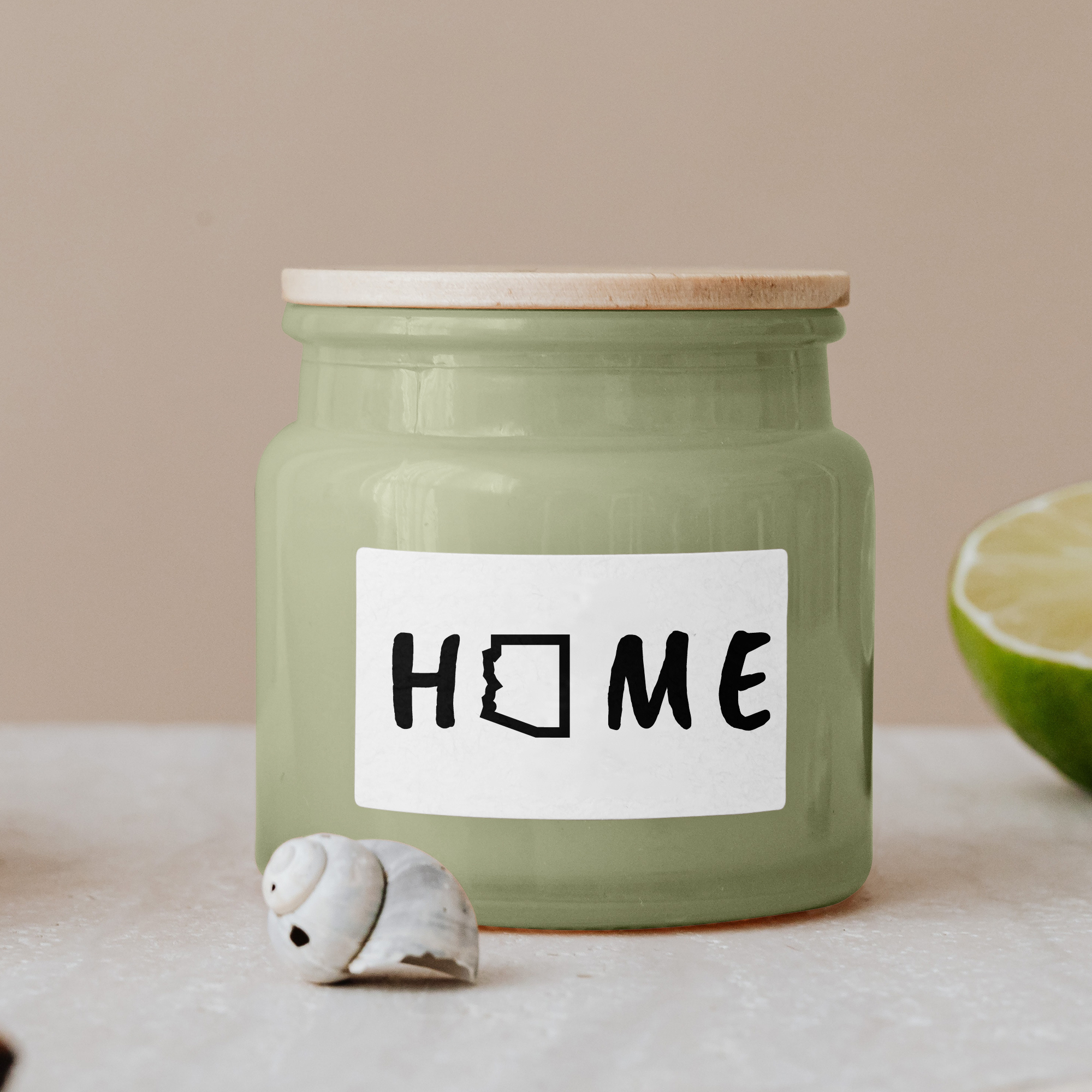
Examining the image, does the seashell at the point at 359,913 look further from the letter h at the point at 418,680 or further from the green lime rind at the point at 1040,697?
the green lime rind at the point at 1040,697

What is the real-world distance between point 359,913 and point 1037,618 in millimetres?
417

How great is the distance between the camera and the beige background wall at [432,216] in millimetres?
1210

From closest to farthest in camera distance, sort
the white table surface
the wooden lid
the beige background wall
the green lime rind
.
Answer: the white table surface
the wooden lid
the green lime rind
the beige background wall

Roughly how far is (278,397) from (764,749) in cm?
77

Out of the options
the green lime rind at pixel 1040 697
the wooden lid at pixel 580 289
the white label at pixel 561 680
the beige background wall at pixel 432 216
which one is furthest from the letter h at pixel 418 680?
the beige background wall at pixel 432 216

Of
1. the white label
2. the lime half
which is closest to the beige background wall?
the lime half

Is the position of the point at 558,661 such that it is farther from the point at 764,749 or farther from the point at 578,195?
the point at 578,195

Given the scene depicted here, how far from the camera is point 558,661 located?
0.55m

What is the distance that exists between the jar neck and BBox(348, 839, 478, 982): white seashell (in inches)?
6.1

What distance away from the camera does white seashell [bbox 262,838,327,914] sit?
498mm

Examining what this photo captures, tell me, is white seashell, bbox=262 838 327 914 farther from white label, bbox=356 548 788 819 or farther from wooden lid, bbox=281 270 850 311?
wooden lid, bbox=281 270 850 311

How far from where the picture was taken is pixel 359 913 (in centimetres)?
50

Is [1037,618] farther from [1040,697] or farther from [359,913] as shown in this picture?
[359,913]

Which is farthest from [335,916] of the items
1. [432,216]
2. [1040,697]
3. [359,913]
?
[432,216]
